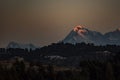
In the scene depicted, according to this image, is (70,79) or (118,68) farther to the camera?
(118,68)

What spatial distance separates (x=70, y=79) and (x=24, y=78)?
13185 millimetres

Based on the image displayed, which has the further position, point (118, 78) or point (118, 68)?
point (118, 68)

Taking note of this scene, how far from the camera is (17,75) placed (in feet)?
410

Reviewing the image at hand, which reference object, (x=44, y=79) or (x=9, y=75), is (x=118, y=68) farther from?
(x=9, y=75)

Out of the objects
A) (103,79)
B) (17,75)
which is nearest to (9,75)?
(17,75)

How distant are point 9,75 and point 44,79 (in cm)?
1138

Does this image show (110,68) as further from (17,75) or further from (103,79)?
(17,75)

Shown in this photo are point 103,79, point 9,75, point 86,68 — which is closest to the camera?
point 9,75

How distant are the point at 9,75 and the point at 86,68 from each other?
29.2 metres

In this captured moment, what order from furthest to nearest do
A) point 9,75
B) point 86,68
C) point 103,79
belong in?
point 86,68
point 103,79
point 9,75

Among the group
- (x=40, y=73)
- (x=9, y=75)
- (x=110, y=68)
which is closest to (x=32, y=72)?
(x=40, y=73)

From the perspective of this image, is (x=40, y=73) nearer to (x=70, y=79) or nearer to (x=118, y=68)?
(x=70, y=79)

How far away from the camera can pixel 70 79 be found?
12200 cm

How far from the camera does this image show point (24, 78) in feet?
416
